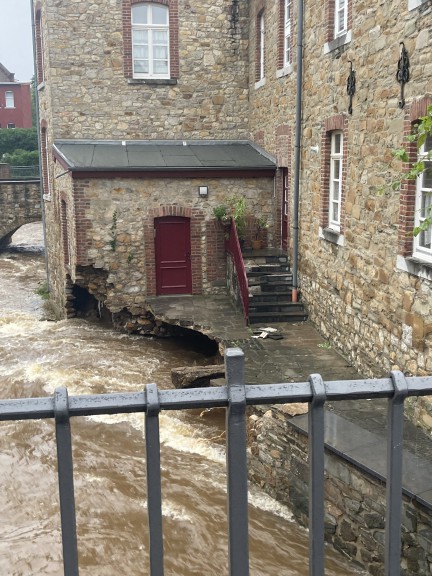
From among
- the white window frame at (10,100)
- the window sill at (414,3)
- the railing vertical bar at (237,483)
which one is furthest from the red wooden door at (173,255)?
the white window frame at (10,100)

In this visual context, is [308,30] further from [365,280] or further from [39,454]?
[39,454]

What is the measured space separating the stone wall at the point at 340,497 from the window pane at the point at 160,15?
1134 cm

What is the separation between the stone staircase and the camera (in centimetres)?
1192

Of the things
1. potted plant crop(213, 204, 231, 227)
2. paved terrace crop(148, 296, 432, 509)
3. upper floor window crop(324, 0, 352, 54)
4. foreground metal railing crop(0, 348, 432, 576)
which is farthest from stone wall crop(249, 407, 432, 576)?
potted plant crop(213, 204, 231, 227)

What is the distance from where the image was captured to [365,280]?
8.84m

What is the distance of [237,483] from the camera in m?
1.83

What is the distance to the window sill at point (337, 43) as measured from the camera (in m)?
9.12

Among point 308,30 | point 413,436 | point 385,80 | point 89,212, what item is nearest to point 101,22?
point 89,212

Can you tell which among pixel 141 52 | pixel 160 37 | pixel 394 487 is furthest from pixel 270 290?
pixel 394 487

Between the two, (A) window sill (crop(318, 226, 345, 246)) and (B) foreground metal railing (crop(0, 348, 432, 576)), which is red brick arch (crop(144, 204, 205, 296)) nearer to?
(A) window sill (crop(318, 226, 345, 246))

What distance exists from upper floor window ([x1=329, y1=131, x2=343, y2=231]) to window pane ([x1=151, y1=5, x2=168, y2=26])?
7442 millimetres

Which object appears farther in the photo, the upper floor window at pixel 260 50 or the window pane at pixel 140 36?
the window pane at pixel 140 36

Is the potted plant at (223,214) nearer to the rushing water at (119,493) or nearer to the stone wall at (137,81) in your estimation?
the stone wall at (137,81)

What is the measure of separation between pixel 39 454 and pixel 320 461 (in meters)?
7.44
